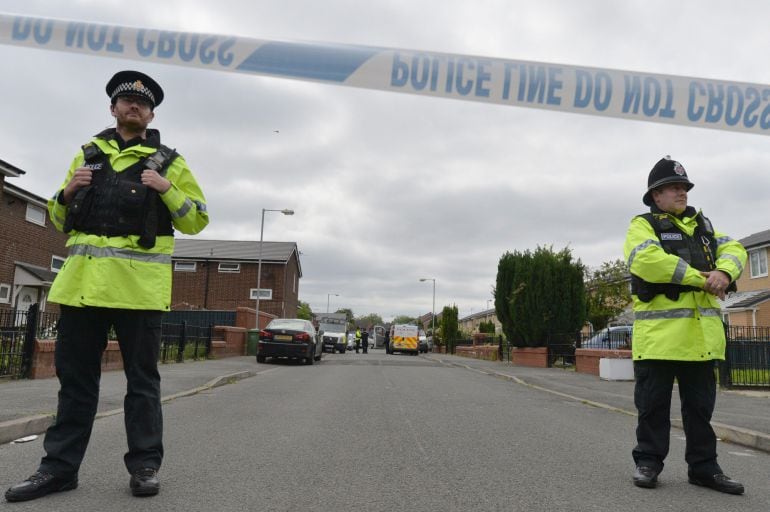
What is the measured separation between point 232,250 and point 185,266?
379 centimetres

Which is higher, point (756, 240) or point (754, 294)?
point (756, 240)

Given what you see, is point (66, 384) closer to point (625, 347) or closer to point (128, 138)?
point (128, 138)

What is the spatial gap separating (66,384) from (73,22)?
11.8 ft

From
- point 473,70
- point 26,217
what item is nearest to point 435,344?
point 26,217

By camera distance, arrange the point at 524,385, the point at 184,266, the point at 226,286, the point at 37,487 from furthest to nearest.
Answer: the point at 226,286 → the point at 184,266 → the point at 524,385 → the point at 37,487

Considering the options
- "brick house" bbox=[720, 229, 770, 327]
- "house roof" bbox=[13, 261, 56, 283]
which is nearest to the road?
"house roof" bbox=[13, 261, 56, 283]

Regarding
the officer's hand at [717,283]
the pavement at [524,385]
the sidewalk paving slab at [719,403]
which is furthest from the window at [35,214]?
the officer's hand at [717,283]

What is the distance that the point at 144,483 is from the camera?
3.24m

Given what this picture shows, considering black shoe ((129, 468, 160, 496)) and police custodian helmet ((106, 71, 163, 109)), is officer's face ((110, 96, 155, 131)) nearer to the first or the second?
police custodian helmet ((106, 71, 163, 109))

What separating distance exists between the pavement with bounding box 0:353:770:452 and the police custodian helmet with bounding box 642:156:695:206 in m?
2.98

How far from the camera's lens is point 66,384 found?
330 cm

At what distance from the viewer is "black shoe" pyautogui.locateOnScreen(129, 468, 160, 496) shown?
10.6ft

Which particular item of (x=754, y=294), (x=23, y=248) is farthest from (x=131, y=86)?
(x=754, y=294)

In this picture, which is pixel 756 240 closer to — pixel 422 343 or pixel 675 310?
pixel 422 343
